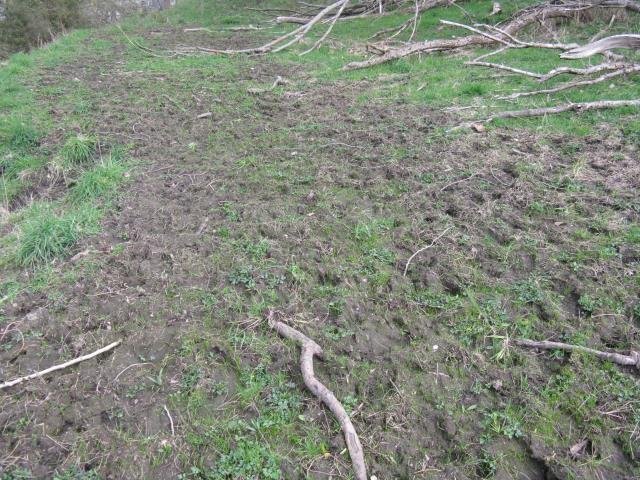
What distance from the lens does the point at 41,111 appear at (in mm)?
6992

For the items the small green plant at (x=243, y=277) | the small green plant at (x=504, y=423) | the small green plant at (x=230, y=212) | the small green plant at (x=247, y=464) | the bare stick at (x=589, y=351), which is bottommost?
the small green plant at (x=504, y=423)

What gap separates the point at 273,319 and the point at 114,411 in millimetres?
1013

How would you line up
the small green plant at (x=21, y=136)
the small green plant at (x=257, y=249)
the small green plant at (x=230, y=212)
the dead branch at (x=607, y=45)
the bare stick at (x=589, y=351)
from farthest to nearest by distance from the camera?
the dead branch at (x=607, y=45)
the small green plant at (x=21, y=136)
the small green plant at (x=230, y=212)
the small green plant at (x=257, y=249)
the bare stick at (x=589, y=351)

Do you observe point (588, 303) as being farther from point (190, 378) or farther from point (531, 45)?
point (531, 45)

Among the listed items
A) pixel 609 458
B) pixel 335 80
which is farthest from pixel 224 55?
pixel 609 458

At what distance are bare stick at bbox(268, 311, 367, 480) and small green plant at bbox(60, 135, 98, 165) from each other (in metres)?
3.62

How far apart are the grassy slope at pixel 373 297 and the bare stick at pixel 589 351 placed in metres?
0.06

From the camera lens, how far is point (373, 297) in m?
3.16

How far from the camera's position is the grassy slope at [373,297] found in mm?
2316

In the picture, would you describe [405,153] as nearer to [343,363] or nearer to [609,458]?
[343,363]

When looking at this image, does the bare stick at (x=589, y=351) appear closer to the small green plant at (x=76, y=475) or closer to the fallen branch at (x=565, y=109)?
the small green plant at (x=76, y=475)

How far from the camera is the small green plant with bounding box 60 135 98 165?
5.36 meters

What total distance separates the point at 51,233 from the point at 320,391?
2669 millimetres

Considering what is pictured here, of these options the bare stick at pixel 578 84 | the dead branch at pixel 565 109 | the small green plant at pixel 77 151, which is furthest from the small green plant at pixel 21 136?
the bare stick at pixel 578 84
